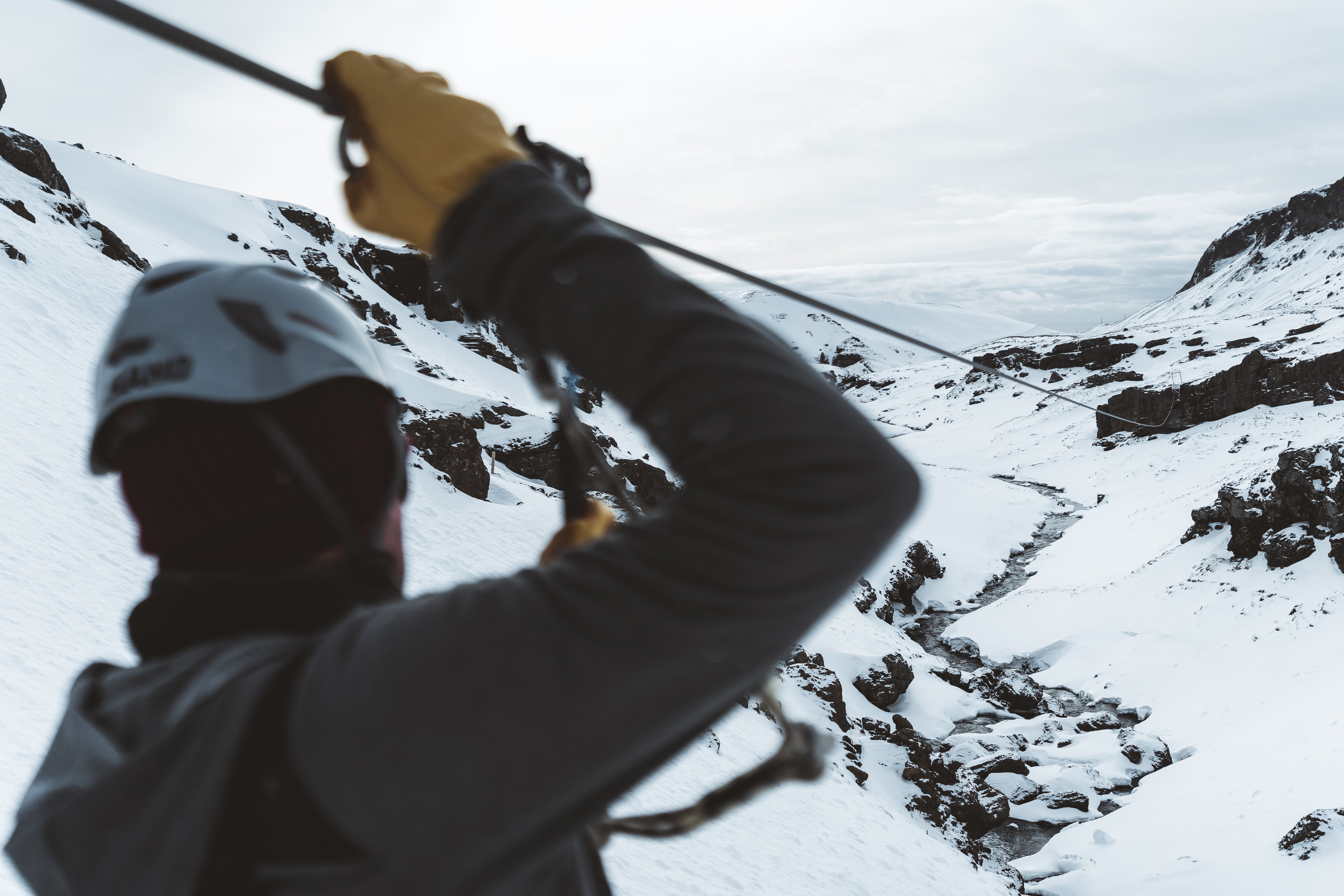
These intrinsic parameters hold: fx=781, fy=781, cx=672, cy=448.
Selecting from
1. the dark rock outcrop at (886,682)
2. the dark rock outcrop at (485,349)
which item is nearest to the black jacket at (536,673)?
the dark rock outcrop at (886,682)

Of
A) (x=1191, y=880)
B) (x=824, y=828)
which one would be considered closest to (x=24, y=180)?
(x=824, y=828)

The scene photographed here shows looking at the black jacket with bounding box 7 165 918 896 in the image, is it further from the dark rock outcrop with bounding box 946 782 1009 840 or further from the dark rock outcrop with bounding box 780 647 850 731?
the dark rock outcrop with bounding box 946 782 1009 840

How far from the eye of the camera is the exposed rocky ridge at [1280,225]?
106250 millimetres

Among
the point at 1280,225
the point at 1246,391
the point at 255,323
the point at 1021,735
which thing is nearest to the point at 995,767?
the point at 1021,735

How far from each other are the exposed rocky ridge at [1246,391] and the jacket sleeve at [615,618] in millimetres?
43528

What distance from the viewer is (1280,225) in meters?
116

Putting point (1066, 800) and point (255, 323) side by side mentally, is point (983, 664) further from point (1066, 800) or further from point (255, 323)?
point (255, 323)

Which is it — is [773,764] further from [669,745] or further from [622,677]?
[622,677]

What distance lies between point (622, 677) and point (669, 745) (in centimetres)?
14

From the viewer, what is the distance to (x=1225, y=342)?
58.8 metres

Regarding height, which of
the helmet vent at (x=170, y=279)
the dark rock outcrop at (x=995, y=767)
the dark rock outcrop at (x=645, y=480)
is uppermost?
the helmet vent at (x=170, y=279)

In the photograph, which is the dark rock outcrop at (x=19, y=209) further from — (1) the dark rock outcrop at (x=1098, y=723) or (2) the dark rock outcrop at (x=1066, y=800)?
(1) the dark rock outcrop at (x=1098, y=723)

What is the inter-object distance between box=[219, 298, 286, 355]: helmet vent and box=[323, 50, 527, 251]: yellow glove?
0.22 meters

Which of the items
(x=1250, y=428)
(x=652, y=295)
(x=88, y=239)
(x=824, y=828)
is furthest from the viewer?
(x=1250, y=428)
